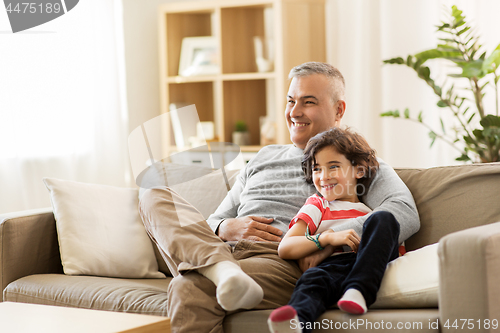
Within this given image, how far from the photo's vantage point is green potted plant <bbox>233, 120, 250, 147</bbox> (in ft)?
11.8

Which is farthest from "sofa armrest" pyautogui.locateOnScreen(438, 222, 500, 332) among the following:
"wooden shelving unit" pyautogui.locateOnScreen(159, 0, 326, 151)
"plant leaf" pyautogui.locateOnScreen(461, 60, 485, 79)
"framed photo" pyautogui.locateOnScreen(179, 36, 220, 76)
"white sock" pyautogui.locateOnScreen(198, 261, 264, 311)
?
→ "framed photo" pyautogui.locateOnScreen(179, 36, 220, 76)

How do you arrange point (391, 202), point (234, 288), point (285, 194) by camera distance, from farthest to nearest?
point (285, 194), point (391, 202), point (234, 288)

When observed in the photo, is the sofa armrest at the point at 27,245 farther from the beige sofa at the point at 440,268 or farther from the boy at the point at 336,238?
the boy at the point at 336,238

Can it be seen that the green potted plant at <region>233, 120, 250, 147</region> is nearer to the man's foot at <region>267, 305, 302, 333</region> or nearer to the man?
the man

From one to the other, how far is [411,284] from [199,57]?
264 cm

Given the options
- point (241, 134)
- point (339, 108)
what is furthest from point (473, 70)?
point (241, 134)

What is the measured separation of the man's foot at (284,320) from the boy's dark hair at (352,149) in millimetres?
594

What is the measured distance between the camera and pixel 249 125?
148 inches

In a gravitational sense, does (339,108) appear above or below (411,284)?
above

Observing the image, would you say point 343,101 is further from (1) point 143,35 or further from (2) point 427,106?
(1) point 143,35

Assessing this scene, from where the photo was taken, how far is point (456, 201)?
5.43 ft

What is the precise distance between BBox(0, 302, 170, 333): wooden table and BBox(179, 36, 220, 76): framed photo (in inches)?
97.4

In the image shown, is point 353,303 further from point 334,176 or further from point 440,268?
point 334,176

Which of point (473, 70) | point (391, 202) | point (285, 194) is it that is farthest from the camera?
point (473, 70)
